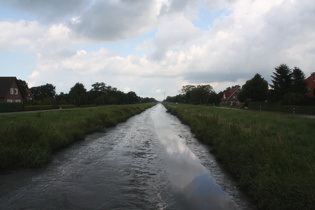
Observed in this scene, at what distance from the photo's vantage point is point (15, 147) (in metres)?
9.57

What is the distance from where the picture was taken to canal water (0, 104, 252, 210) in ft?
21.0

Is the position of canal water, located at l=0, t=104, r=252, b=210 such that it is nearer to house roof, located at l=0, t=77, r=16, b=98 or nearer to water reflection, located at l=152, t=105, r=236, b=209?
water reflection, located at l=152, t=105, r=236, b=209

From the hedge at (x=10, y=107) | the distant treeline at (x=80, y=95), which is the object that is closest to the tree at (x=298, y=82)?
the hedge at (x=10, y=107)

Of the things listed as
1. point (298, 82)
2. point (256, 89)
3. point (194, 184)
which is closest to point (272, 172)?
point (194, 184)

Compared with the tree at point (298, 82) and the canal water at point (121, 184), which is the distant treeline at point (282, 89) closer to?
the tree at point (298, 82)

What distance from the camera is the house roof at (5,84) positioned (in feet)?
161

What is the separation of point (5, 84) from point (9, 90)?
1.80 metres

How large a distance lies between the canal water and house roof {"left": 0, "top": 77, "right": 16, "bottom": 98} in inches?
1801

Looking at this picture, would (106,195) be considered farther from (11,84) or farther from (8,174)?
(11,84)

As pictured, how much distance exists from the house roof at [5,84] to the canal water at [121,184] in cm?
4574

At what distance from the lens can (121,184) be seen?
7863 mm

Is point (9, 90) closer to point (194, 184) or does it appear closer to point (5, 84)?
point (5, 84)

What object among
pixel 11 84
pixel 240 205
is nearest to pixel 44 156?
pixel 240 205

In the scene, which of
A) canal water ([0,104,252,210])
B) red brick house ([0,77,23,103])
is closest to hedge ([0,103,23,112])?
red brick house ([0,77,23,103])
